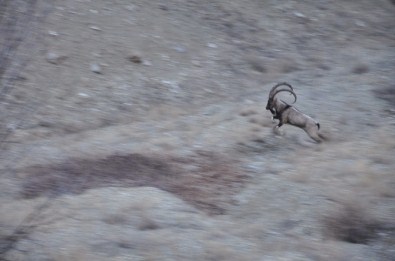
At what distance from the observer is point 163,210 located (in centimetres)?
889

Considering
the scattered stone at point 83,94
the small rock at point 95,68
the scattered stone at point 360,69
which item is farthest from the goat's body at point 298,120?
the scattered stone at point 360,69

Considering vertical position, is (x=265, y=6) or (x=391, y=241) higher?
(x=265, y=6)

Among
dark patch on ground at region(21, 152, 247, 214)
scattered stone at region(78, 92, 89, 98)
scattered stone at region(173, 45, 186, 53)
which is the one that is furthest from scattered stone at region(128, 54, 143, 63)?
dark patch on ground at region(21, 152, 247, 214)

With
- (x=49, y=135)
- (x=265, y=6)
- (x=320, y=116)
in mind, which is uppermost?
(x=265, y=6)

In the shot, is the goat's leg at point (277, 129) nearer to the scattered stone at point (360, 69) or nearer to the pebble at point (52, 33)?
the scattered stone at point (360, 69)

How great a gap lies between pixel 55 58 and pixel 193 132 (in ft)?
9.97

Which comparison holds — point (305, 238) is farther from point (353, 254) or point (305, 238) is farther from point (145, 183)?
point (145, 183)

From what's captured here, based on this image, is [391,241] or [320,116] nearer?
[391,241]

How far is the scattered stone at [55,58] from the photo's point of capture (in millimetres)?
13570

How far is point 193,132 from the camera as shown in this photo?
12016mm

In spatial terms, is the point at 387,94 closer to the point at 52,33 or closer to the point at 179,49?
the point at 179,49

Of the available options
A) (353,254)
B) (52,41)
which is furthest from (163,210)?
(52,41)

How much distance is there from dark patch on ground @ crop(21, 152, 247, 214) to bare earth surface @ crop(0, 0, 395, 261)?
3 centimetres

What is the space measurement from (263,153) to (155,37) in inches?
183
